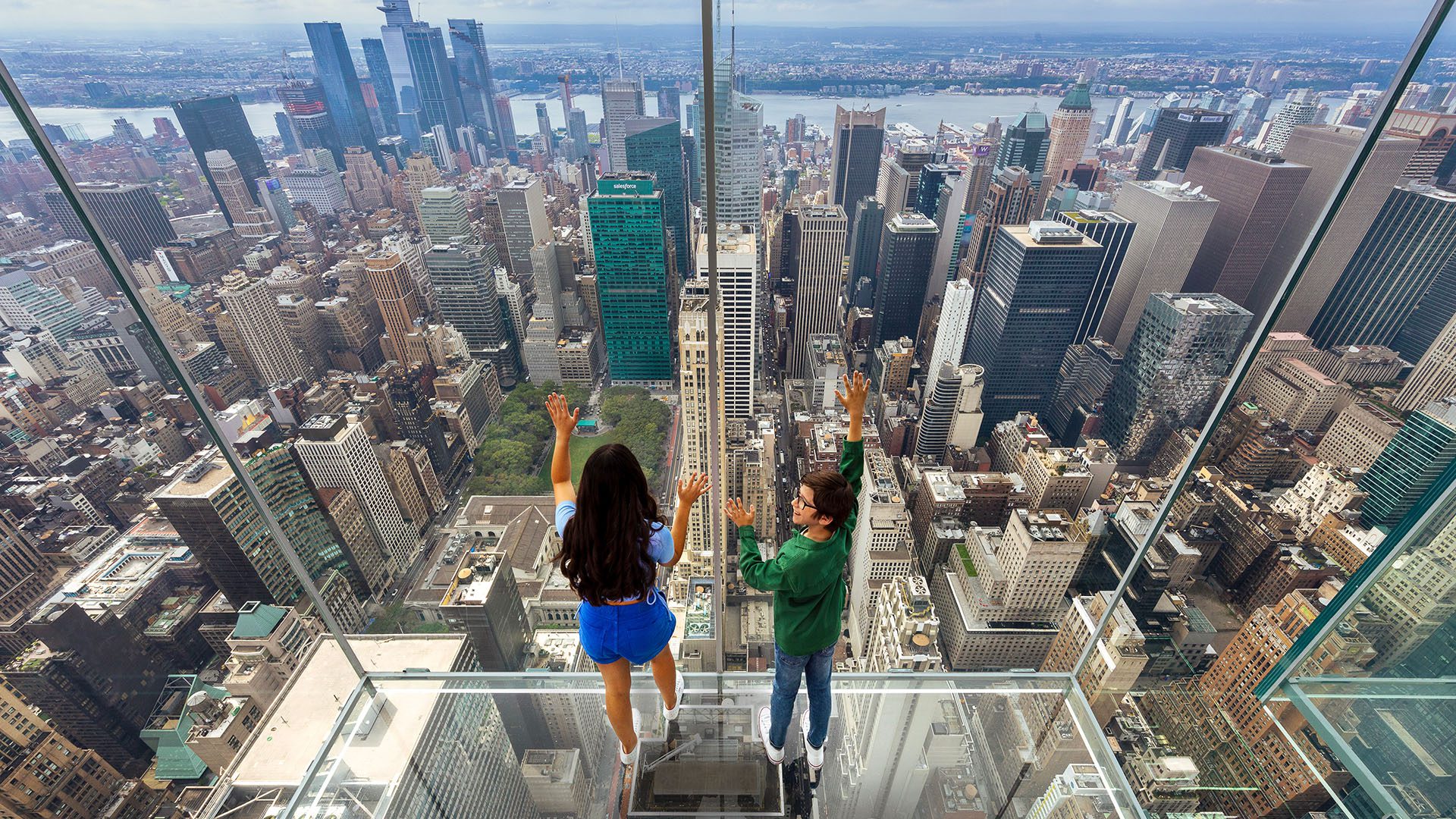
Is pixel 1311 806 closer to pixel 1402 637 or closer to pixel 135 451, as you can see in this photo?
pixel 1402 637

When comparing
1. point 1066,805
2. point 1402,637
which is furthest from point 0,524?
point 1402,637

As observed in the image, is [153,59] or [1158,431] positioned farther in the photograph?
[1158,431]

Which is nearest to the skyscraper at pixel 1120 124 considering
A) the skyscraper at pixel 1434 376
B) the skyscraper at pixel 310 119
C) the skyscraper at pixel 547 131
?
the skyscraper at pixel 1434 376

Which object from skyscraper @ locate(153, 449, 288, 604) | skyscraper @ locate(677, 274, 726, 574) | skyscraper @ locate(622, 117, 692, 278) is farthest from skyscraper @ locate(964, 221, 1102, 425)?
skyscraper @ locate(153, 449, 288, 604)

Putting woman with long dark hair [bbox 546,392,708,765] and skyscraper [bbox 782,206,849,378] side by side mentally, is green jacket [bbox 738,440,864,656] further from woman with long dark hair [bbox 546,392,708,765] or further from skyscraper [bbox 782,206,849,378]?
skyscraper [bbox 782,206,849,378]

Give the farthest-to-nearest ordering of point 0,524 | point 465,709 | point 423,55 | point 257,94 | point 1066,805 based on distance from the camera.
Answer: point 423,55 < point 257,94 < point 0,524 < point 465,709 < point 1066,805

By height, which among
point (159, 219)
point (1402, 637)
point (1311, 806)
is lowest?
point (1311, 806)

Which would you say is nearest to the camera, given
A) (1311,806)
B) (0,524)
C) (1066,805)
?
(1066,805)
